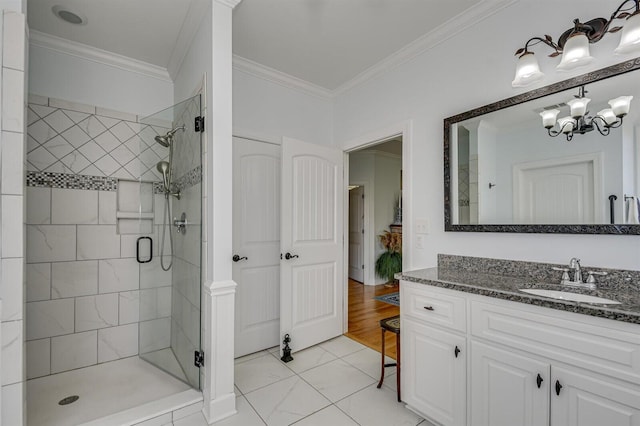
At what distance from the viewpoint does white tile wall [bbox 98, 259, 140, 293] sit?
246 cm

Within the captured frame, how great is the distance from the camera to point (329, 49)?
2455 millimetres

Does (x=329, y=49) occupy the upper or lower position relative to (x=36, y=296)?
upper

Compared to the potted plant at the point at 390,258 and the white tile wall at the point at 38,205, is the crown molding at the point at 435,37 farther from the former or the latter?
the potted plant at the point at 390,258

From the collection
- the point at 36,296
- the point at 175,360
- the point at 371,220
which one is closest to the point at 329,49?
the point at 175,360

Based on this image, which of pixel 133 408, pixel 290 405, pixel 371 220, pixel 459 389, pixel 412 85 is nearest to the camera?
pixel 459 389

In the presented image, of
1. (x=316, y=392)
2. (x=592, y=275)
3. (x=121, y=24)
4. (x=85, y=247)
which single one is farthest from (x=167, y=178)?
(x=592, y=275)

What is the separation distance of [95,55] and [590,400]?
12.5 ft

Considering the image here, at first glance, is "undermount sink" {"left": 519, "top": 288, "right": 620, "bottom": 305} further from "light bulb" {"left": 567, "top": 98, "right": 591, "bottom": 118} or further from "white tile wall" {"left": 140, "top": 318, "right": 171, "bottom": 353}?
"white tile wall" {"left": 140, "top": 318, "right": 171, "bottom": 353}

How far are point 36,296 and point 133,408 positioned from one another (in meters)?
1.26

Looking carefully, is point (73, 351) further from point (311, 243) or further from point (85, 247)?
point (311, 243)

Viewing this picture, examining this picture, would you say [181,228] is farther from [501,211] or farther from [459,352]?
[501,211]

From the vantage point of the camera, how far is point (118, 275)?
2518mm

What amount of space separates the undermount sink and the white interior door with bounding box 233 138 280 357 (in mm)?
2031

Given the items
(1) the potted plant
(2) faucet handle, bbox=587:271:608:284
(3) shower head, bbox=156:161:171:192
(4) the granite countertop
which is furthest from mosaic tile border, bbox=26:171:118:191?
(1) the potted plant
